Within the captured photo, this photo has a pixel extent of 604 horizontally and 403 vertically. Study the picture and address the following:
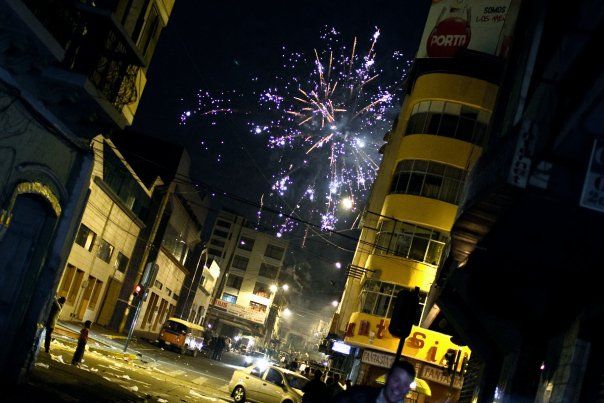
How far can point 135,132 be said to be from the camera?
52.2 metres

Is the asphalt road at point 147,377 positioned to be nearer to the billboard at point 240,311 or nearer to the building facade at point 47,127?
the building facade at point 47,127

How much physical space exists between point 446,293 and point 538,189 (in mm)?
7531

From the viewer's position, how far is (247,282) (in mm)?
104875

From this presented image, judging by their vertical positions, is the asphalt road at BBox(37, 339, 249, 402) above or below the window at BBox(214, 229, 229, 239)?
below

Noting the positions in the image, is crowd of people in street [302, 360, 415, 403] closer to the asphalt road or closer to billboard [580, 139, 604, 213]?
billboard [580, 139, 604, 213]

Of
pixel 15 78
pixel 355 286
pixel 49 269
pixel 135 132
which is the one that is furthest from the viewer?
pixel 135 132

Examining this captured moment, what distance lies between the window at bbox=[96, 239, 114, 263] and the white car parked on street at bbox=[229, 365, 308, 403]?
19.4 metres

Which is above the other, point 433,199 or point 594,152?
point 433,199

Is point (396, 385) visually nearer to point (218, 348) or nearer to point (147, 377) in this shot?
point (147, 377)

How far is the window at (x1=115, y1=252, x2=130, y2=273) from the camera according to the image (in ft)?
142

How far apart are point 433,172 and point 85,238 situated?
63.5 ft

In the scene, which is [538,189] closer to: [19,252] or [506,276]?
[506,276]

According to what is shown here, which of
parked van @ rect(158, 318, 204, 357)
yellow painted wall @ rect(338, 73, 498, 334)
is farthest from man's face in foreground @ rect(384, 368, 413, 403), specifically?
parked van @ rect(158, 318, 204, 357)

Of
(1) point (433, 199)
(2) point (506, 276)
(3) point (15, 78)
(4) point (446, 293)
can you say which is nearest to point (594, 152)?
(2) point (506, 276)
